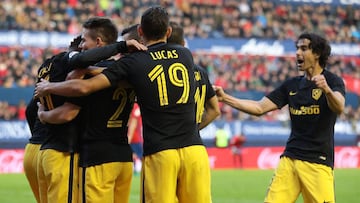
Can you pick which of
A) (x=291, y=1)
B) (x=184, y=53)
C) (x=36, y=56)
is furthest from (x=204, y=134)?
(x=184, y=53)

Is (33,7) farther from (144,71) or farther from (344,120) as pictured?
(144,71)

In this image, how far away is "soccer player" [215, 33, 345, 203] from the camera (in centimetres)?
816

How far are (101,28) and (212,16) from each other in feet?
94.0

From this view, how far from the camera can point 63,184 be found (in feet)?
23.1

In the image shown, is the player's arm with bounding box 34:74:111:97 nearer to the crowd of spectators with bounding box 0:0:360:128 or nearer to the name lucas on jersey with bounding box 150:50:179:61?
the name lucas on jersey with bounding box 150:50:179:61

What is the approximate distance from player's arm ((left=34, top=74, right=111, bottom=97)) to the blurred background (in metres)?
18.1

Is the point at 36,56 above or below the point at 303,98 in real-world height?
below

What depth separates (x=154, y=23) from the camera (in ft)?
21.2

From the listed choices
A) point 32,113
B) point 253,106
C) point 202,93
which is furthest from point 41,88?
point 253,106

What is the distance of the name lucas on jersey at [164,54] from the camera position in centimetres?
653

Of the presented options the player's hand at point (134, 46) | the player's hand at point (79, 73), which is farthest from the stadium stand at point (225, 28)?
the player's hand at point (134, 46)

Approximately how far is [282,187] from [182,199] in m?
1.92

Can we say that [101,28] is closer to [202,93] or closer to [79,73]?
[79,73]

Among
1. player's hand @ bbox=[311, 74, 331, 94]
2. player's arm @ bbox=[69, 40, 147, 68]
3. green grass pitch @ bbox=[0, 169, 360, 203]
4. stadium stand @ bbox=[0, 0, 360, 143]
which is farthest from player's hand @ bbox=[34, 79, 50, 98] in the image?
stadium stand @ bbox=[0, 0, 360, 143]
